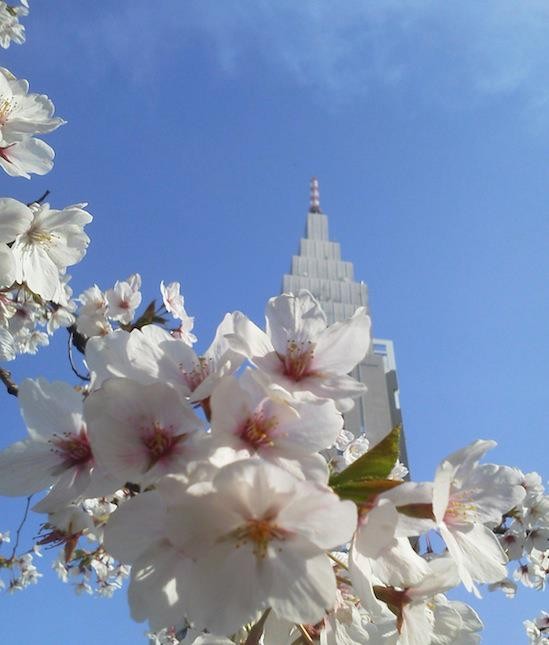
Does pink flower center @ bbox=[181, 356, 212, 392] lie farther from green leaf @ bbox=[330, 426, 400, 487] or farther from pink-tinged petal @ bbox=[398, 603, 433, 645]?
pink-tinged petal @ bbox=[398, 603, 433, 645]

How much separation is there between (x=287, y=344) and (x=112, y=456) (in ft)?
0.87

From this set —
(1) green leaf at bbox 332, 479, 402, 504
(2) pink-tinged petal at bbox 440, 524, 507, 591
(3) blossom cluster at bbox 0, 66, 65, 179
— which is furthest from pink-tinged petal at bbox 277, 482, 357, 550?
(3) blossom cluster at bbox 0, 66, 65, 179

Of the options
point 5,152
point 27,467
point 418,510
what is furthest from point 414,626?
point 5,152

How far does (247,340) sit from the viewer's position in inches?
27.7

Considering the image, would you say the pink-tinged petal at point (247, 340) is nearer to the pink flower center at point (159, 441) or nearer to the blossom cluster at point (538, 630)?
the pink flower center at point (159, 441)

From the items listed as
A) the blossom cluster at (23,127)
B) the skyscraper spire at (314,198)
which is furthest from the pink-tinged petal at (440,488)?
the skyscraper spire at (314,198)

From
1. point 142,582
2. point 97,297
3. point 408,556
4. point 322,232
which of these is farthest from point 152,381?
point 322,232

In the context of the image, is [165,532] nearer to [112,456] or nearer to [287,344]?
[112,456]

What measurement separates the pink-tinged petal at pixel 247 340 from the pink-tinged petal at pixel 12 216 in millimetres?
620

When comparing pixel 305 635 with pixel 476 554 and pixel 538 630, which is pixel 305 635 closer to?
pixel 476 554

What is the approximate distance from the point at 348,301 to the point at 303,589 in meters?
28.2

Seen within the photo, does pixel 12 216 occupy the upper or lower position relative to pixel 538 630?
upper

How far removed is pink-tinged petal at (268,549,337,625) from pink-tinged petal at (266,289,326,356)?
290 millimetres

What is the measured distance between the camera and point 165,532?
603 millimetres
